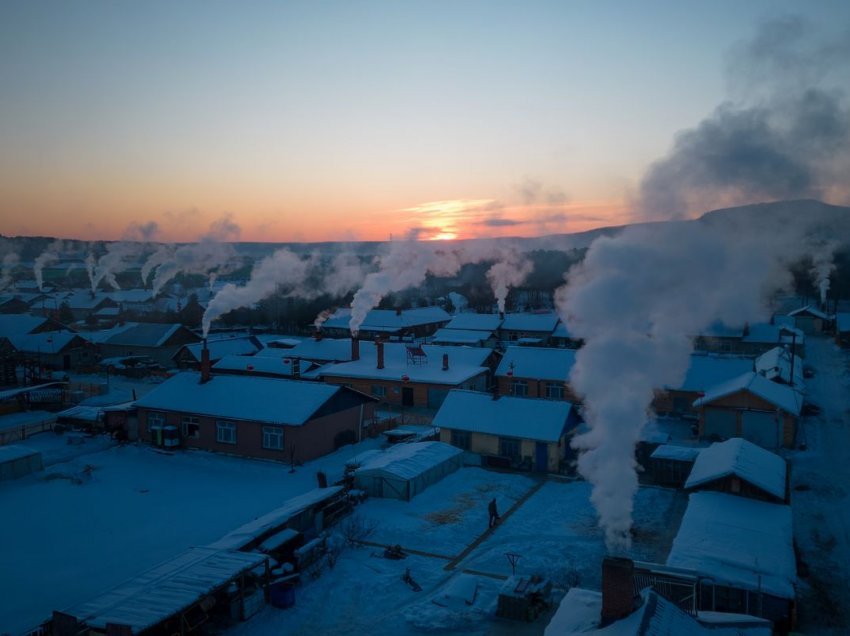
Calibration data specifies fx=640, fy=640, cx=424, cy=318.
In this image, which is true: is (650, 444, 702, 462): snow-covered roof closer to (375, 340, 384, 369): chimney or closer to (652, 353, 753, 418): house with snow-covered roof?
(652, 353, 753, 418): house with snow-covered roof

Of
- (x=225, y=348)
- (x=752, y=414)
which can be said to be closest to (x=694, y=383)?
(x=752, y=414)

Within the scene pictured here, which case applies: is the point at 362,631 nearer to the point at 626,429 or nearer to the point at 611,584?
the point at 611,584

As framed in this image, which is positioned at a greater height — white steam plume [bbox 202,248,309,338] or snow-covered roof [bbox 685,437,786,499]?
white steam plume [bbox 202,248,309,338]

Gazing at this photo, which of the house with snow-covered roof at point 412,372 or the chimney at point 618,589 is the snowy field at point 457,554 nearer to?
the chimney at point 618,589

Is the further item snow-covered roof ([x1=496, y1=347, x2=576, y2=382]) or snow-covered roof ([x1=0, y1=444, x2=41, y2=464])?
snow-covered roof ([x1=496, y1=347, x2=576, y2=382])

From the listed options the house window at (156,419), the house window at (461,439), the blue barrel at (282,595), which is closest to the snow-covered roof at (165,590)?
the blue barrel at (282,595)

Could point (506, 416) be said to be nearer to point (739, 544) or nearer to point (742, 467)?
point (742, 467)

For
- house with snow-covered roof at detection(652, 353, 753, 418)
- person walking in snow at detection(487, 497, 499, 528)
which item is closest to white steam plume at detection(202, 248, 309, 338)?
person walking in snow at detection(487, 497, 499, 528)

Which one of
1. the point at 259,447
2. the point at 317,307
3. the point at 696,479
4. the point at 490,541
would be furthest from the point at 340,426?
the point at 317,307
